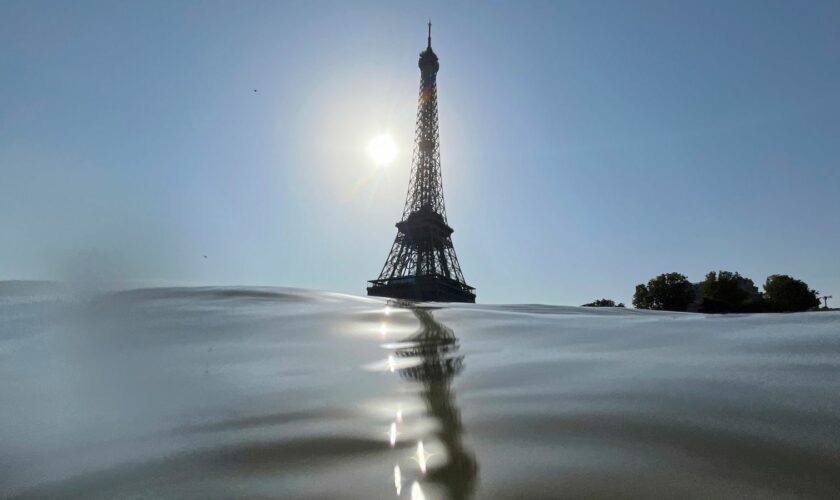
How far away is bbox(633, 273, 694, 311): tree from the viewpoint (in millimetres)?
40531

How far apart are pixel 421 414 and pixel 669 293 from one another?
149ft

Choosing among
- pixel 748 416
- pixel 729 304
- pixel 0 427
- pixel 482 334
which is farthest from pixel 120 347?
pixel 729 304

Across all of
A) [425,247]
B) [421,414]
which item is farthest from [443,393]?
[425,247]

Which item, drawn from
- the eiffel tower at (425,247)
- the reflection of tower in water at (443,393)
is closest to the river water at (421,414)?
the reflection of tower in water at (443,393)

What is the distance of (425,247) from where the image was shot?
43.8 m

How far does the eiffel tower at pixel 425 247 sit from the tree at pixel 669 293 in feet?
54.8

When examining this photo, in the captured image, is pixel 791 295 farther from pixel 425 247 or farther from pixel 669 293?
pixel 425 247

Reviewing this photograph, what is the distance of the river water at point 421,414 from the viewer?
33.7 inches

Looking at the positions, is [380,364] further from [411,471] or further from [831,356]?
[831,356]

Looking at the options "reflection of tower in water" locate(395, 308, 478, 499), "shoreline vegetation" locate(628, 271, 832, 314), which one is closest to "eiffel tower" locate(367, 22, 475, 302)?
"shoreline vegetation" locate(628, 271, 832, 314)

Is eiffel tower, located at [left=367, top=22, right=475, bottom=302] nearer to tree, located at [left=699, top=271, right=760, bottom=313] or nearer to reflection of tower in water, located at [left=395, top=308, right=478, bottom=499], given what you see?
tree, located at [left=699, top=271, right=760, bottom=313]

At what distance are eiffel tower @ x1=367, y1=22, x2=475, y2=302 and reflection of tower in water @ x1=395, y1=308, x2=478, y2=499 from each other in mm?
36695

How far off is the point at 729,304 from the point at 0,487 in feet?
152

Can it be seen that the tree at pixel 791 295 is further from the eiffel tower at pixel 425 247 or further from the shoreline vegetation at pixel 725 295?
the eiffel tower at pixel 425 247
